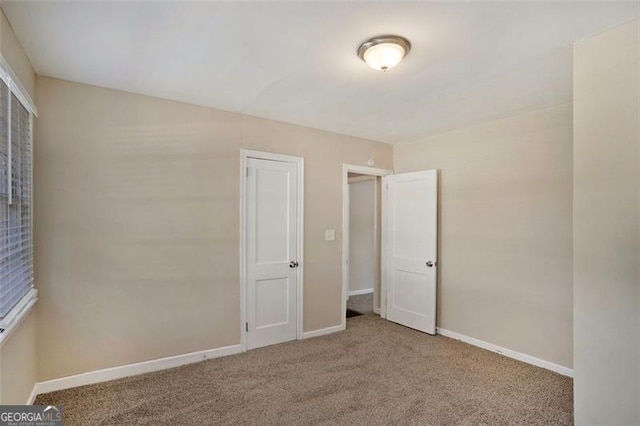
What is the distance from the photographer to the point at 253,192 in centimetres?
365

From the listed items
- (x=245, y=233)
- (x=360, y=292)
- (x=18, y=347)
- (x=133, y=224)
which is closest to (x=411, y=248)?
(x=245, y=233)

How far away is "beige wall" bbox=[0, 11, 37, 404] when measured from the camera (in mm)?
1879

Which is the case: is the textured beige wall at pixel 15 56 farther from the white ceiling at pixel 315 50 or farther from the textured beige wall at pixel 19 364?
the textured beige wall at pixel 19 364

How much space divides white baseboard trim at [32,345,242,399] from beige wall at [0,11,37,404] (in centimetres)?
16

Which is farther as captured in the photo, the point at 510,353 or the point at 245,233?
the point at 245,233

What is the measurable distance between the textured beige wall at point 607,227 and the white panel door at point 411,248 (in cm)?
205

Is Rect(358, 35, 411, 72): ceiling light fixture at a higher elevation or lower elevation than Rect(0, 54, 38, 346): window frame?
higher

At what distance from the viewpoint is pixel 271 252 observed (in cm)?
377

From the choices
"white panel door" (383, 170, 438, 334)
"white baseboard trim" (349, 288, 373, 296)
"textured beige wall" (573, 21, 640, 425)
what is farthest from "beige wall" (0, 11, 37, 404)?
"white baseboard trim" (349, 288, 373, 296)

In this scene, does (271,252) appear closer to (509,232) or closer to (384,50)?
(384,50)

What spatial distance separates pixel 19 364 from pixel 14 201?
3.41 feet

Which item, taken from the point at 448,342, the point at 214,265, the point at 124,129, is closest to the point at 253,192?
the point at 214,265

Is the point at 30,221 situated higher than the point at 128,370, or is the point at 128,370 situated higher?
the point at 30,221

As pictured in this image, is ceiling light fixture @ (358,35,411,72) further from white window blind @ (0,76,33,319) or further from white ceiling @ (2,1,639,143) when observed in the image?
white window blind @ (0,76,33,319)
